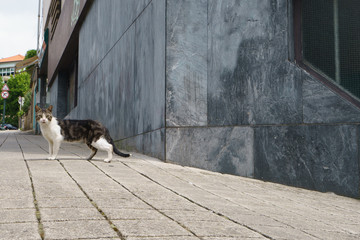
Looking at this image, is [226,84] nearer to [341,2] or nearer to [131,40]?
[341,2]

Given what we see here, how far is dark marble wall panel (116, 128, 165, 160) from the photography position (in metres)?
7.15

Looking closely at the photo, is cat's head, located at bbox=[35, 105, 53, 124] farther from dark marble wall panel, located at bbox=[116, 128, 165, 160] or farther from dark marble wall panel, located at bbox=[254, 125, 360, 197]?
dark marble wall panel, located at bbox=[254, 125, 360, 197]

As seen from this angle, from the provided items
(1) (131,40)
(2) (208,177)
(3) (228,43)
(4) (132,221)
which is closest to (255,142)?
(2) (208,177)

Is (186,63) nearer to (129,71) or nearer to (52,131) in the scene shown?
(52,131)

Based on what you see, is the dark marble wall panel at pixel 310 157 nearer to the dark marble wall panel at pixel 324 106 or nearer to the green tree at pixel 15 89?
the dark marble wall panel at pixel 324 106

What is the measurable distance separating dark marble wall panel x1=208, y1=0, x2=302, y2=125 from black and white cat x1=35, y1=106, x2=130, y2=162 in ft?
6.36

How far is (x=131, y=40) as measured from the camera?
9.42m

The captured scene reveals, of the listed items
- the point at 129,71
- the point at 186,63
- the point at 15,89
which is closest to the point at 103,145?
the point at 186,63

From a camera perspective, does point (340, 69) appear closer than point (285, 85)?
Yes

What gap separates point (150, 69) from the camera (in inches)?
313

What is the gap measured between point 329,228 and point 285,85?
9.49 ft

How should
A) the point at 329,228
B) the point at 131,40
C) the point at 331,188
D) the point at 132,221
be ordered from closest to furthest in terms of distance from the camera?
the point at 132,221 < the point at 329,228 < the point at 331,188 < the point at 131,40

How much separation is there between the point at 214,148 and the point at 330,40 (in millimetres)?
2539

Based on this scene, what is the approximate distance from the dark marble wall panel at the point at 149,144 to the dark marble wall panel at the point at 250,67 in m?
1.04
